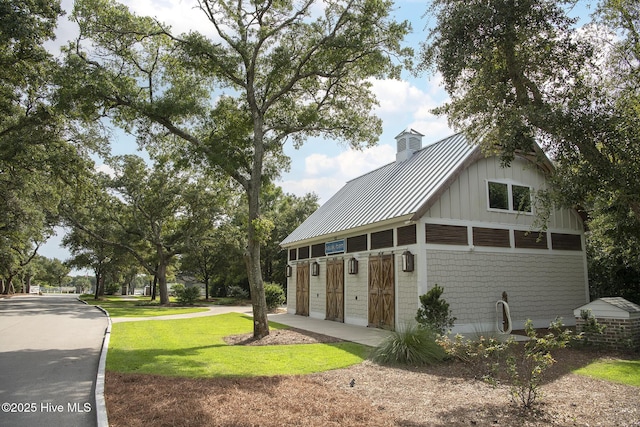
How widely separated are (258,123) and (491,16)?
23.5 feet

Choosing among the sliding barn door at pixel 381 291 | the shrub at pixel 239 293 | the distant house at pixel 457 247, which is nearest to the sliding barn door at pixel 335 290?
the distant house at pixel 457 247

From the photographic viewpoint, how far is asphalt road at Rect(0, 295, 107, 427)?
5324mm

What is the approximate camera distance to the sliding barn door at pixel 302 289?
19.4m

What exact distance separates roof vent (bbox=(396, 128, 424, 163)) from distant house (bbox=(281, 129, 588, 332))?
918 millimetres

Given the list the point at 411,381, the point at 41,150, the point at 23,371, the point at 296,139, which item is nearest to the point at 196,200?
the point at 41,150

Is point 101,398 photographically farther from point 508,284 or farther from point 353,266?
point 508,284

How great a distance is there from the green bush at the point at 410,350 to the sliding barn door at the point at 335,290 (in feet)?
23.4

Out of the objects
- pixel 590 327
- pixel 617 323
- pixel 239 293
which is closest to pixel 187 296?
pixel 239 293

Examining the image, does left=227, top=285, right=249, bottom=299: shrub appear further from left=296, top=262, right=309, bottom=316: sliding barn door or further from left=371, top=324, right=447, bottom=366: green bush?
left=371, top=324, right=447, bottom=366: green bush

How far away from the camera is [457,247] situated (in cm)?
1287

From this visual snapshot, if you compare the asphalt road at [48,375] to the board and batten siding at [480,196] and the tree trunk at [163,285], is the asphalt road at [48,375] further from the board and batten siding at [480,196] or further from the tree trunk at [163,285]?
the tree trunk at [163,285]

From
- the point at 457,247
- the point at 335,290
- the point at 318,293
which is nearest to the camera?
the point at 457,247

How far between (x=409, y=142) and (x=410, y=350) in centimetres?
1154

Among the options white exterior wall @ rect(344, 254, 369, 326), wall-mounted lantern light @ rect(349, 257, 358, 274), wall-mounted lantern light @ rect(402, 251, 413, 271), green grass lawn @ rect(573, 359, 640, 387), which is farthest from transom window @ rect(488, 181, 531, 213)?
green grass lawn @ rect(573, 359, 640, 387)
